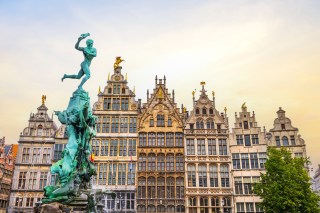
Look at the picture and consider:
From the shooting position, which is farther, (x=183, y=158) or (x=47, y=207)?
(x=183, y=158)

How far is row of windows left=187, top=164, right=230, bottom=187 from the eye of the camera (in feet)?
119

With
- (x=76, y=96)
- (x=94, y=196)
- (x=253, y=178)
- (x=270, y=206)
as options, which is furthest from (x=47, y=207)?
(x=253, y=178)

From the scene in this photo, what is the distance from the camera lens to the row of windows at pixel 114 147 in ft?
122

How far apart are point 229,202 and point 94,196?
2225 centimetres

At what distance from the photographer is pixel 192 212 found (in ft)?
116

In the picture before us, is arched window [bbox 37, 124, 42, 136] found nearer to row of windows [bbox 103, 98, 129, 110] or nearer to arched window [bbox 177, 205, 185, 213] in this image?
row of windows [bbox 103, 98, 129, 110]

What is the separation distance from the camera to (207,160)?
37.1 m

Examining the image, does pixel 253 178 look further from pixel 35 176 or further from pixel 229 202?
pixel 35 176

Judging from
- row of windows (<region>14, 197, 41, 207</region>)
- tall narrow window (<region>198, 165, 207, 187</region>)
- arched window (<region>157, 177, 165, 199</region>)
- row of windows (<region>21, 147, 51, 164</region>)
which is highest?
row of windows (<region>21, 147, 51, 164</region>)

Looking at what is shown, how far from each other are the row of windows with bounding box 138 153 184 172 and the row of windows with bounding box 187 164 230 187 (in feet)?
4.45

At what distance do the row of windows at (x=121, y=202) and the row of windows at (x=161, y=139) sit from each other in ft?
19.5

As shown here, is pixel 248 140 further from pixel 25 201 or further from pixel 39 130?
pixel 25 201

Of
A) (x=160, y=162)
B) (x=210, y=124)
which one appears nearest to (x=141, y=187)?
(x=160, y=162)

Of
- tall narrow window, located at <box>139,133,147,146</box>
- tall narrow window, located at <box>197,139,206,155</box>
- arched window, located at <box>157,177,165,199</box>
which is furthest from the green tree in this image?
tall narrow window, located at <box>139,133,147,146</box>
